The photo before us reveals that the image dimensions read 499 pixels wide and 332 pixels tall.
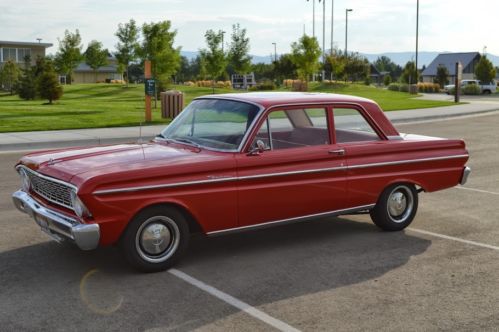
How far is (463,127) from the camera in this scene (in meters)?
21.8

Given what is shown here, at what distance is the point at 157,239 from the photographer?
18.4ft

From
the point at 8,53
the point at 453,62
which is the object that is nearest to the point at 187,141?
the point at 8,53

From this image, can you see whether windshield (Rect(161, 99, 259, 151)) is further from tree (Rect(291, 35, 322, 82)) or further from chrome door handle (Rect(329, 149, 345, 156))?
tree (Rect(291, 35, 322, 82))

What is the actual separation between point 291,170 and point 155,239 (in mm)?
1536

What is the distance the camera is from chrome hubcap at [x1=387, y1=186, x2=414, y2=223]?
283 inches

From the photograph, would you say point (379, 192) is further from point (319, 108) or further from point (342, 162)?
point (319, 108)

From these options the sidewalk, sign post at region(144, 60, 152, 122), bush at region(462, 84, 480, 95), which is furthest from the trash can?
bush at region(462, 84, 480, 95)

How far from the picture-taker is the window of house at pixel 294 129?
246 inches

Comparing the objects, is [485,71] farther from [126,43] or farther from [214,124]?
[214,124]

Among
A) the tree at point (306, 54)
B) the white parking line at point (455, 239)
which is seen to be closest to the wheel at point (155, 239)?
the white parking line at point (455, 239)

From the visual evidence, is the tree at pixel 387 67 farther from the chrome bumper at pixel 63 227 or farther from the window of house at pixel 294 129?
the chrome bumper at pixel 63 227

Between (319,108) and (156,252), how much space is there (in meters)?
2.36

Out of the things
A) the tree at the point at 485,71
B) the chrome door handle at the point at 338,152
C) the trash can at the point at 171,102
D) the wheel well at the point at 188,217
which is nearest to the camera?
the wheel well at the point at 188,217

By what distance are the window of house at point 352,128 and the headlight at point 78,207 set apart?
9.32 feet
